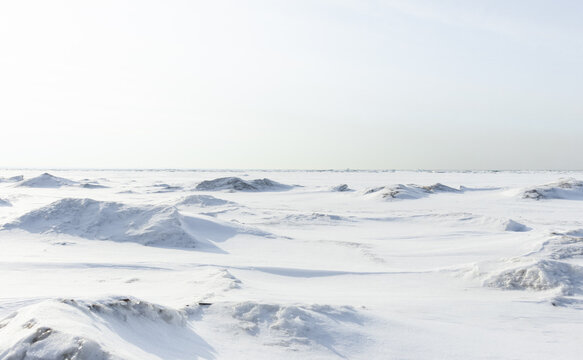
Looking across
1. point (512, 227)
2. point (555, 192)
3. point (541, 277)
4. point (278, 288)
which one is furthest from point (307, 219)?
point (555, 192)

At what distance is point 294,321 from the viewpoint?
304 centimetres

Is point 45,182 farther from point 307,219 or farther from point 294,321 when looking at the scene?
point 294,321

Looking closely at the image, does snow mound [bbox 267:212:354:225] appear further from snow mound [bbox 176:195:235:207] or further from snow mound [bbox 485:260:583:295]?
snow mound [bbox 485:260:583:295]

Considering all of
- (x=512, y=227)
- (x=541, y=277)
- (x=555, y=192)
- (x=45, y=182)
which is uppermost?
(x=555, y=192)

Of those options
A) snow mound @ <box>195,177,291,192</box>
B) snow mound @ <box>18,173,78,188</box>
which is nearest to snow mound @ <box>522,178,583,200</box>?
snow mound @ <box>195,177,291,192</box>

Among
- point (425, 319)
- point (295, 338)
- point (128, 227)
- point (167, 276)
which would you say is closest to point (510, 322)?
point (425, 319)

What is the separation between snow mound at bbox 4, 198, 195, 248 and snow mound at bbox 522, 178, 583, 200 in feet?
51.0

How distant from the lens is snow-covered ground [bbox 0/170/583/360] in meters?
2.54

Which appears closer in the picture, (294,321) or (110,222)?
(294,321)

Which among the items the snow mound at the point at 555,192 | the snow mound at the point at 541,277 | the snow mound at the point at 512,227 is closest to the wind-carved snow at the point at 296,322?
the snow mound at the point at 541,277

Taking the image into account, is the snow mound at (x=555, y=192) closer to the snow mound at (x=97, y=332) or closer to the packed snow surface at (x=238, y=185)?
the packed snow surface at (x=238, y=185)

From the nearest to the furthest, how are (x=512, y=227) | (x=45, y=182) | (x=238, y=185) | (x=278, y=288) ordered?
(x=278, y=288) → (x=512, y=227) → (x=238, y=185) → (x=45, y=182)

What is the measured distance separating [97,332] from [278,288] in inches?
101

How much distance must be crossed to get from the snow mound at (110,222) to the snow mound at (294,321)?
14.1 feet
